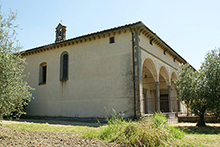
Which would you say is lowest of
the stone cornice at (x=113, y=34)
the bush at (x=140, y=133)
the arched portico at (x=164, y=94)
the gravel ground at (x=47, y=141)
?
the gravel ground at (x=47, y=141)

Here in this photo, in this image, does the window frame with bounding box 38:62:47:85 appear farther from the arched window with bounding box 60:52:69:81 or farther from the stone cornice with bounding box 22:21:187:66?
the arched window with bounding box 60:52:69:81

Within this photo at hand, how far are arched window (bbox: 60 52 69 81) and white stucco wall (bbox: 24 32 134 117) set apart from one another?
0.95 ft

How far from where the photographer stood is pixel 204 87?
11.3 metres

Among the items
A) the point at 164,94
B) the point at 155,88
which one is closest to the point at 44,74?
the point at 155,88

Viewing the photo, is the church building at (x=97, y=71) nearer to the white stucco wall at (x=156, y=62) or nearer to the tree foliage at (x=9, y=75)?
the white stucco wall at (x=156, y=62)

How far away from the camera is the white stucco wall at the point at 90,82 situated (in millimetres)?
13492

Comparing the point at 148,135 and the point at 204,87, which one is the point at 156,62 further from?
the point at 148,135

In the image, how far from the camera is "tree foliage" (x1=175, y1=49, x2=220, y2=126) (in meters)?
11.0

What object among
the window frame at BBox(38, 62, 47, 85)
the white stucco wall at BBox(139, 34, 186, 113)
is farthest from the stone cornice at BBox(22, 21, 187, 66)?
the window frame at BBox(38, 62, 47, 85)

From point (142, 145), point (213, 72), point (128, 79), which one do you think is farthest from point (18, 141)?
point (213, 72)

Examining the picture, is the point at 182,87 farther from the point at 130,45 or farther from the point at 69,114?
the point at 69,114

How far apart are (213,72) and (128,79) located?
4943 millimetres

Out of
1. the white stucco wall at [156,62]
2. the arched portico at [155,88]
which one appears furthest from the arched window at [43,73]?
the white stucco wall at [156,62]

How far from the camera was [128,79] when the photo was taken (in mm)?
13242
